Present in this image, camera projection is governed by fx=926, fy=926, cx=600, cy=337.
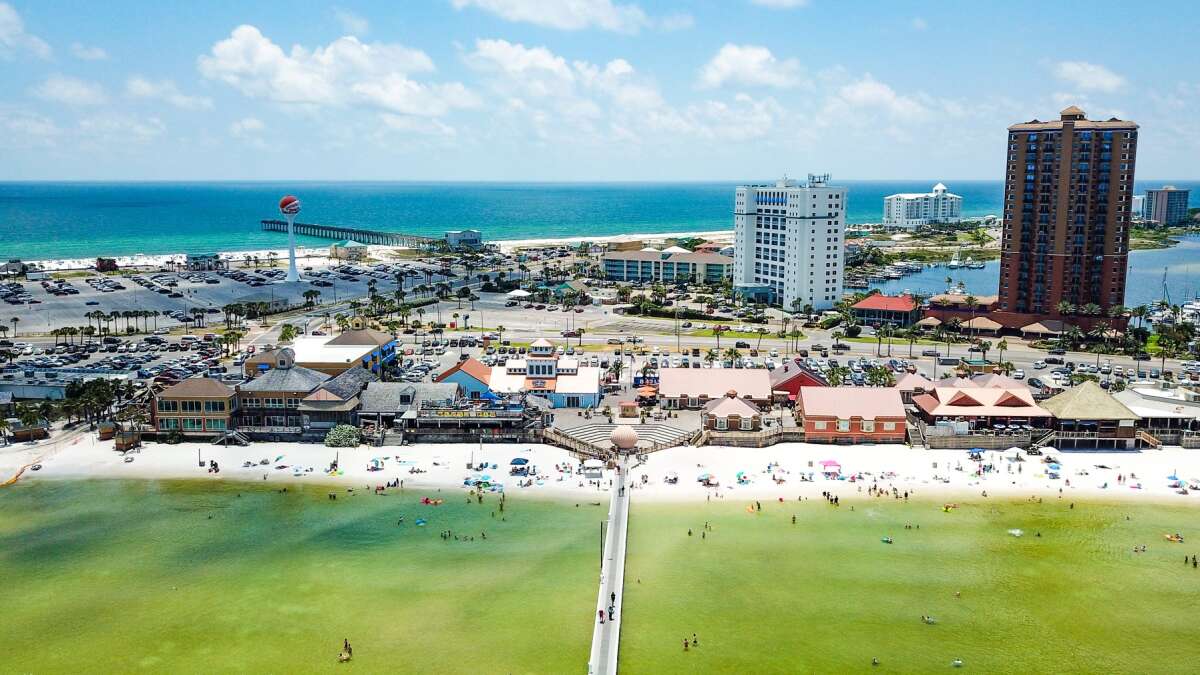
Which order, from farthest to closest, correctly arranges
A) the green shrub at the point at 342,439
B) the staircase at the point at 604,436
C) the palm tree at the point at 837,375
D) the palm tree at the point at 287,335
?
the palm tree at the point at 287,335 < the palm tree at the point at 837,375 < the green shrub at the point at 342,439 < the staircase at the point at 604,436

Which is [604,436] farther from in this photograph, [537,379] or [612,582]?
[612,582]

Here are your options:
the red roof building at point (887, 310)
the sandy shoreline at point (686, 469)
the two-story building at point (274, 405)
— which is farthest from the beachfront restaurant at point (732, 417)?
the red roof building at point (887, 310)

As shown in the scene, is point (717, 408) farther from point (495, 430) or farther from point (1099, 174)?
point (1099, 174)

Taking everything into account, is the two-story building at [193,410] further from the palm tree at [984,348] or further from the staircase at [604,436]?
the palm tree at [984,348]

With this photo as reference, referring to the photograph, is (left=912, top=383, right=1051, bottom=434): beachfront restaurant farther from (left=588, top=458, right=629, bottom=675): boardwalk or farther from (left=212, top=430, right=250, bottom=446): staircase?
(left=212, top=430, right=250, bottom=446): staircase

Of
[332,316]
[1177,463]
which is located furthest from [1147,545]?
[332,316]

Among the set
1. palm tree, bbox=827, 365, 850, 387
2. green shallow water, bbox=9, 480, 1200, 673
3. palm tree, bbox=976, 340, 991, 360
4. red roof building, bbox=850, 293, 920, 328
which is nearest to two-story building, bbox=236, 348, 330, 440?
green shallow water, bbox=9, 480, 1200, 673

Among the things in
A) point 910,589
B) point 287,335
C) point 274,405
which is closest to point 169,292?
point 287,335
